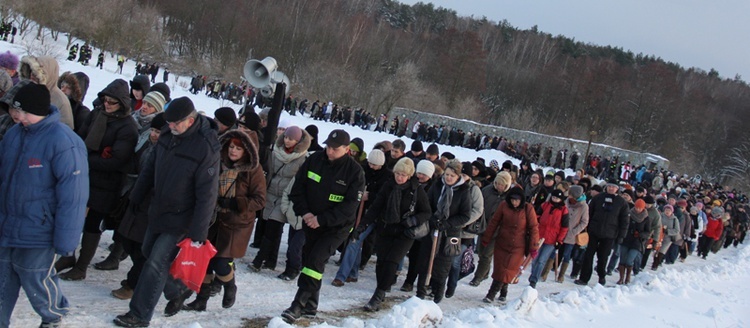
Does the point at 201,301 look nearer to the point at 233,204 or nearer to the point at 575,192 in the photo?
the point at 233,204

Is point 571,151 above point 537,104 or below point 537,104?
below

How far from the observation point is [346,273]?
22.8 feet

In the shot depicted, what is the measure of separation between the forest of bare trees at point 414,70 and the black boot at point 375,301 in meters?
42.0

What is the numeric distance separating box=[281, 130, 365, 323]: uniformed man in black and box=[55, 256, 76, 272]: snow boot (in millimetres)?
2062

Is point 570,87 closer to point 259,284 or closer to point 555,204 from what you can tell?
point 555,204

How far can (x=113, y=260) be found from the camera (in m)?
5.61

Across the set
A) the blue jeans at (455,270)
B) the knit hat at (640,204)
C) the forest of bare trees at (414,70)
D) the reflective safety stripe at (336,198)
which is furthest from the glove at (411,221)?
the forest of bare trees at (414,70)

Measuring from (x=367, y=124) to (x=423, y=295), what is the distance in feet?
99.4

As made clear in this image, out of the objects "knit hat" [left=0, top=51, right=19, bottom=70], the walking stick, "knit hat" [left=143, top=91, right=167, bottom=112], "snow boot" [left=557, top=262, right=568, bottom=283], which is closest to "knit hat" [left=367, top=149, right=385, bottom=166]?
the walking stick

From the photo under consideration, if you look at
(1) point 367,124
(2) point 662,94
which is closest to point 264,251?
(1) point 367,124

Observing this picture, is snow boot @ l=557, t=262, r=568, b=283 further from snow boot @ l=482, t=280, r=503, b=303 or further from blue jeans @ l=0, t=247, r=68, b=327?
blue jeans @ l=0, t=247, r=68, b=327

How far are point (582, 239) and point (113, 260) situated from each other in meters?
7.32

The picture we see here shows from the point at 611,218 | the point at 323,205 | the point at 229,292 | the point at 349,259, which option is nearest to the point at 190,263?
the point at 229,292

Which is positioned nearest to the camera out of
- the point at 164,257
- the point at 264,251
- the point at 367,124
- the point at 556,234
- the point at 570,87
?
the point at 164,257
